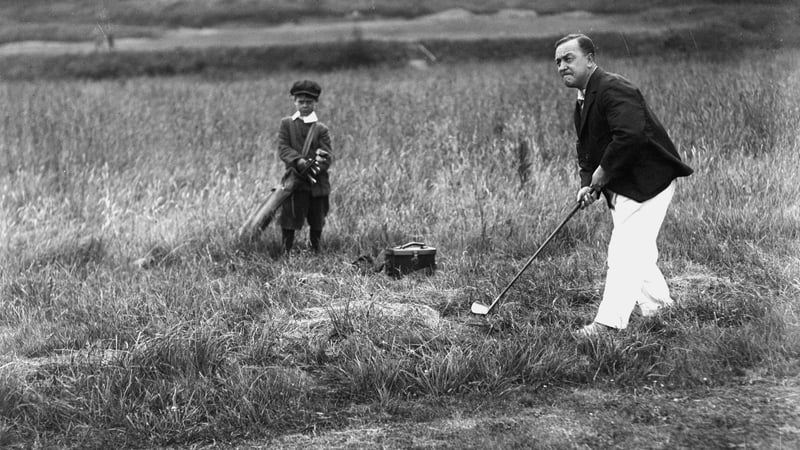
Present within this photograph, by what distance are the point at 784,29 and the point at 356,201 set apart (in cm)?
693

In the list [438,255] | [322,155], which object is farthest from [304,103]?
[438,255]

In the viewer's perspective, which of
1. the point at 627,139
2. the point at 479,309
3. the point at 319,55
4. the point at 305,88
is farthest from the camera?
the point at 319,55

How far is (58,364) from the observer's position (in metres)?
4.54

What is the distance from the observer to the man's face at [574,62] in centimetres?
471

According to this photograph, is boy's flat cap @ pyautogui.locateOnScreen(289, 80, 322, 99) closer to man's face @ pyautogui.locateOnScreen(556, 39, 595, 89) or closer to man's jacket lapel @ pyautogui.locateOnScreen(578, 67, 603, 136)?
man's face @ pyautogui.locateOnScreen(556, 39, 595, 89)

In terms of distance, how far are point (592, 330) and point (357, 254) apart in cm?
261

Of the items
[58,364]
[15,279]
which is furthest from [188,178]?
[58,364]

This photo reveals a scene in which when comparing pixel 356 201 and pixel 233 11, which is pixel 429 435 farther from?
pixel 233 11

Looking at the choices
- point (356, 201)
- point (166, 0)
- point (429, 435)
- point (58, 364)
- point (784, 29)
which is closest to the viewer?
point (429, 435)

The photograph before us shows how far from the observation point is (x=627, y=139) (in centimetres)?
457

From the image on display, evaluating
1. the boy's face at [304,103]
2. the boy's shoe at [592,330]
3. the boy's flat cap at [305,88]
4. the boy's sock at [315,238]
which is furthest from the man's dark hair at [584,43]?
the boy's sock at [315,238]

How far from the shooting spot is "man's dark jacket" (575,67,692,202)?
4.59 m

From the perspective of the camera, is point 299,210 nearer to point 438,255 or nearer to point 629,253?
point 438,255

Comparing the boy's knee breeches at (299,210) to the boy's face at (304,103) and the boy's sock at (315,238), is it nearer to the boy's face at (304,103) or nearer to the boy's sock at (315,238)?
the boy's sock at (315,238)
